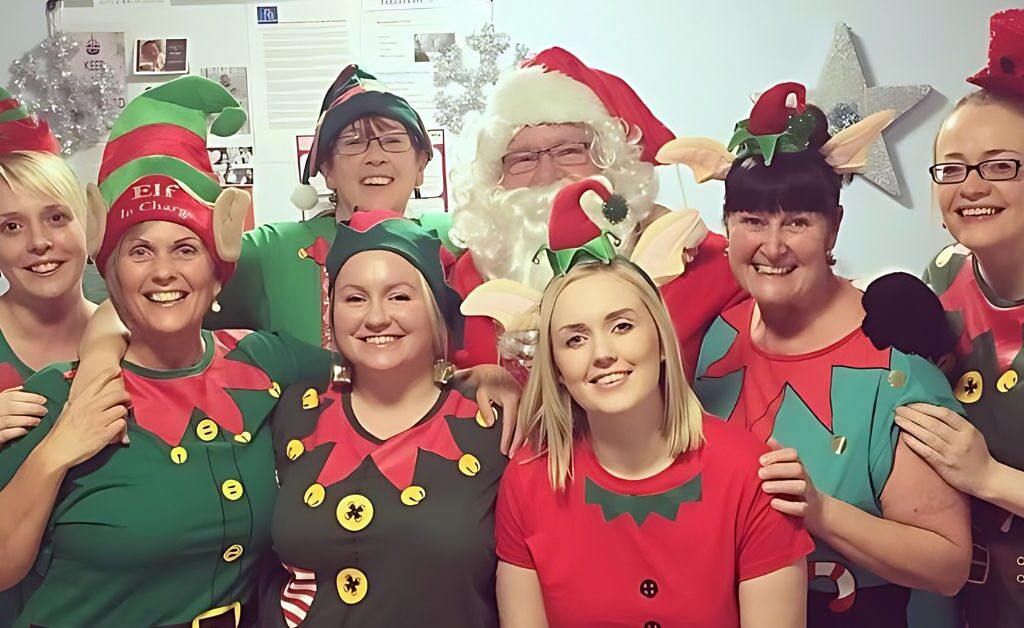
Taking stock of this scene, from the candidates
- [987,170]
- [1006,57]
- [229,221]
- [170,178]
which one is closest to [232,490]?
[229,221]

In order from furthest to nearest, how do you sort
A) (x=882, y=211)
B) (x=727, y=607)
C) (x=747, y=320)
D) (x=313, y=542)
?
(x=882, y=211), (x=747, y=320), (x=313, y=542), (x=727, y=607)

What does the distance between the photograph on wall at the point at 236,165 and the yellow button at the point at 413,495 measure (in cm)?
195

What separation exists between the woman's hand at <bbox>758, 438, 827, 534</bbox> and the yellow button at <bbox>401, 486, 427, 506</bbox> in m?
0.65

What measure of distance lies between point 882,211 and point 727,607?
2.18m

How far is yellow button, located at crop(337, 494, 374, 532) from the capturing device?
5.64 ft

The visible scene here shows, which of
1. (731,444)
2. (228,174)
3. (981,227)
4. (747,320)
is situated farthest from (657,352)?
(228,174)

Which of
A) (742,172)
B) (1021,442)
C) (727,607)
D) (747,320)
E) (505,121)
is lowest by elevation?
(727,607)

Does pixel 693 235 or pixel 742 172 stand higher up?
pixel 742 172

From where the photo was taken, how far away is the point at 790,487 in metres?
1.53

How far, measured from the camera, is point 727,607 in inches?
61.2

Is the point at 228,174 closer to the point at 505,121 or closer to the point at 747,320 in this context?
the point at 505,121

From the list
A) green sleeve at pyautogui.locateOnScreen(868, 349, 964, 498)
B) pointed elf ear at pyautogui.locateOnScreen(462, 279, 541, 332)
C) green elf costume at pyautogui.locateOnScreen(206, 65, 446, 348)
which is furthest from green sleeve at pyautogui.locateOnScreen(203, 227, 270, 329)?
green sleeve at pyautogui.locateOnScreen(868, 349, 964, 498)

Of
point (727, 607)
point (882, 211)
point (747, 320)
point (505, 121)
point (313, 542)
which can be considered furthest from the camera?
point (882, 211)

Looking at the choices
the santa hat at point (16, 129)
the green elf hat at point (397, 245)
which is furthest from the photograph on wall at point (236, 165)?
the green elf hat at point (397, 245)
